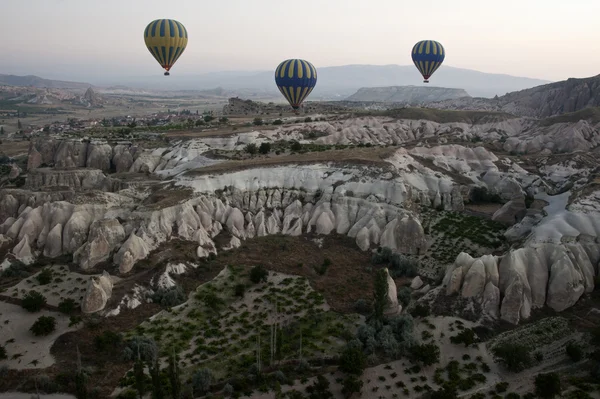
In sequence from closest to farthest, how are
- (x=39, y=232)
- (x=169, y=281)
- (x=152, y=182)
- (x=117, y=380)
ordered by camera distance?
(x=117, y=380), (x=169, y=281), (x=39, y=232), (x=152, y=182)

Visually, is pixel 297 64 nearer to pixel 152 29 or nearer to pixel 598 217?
pixel 152 29

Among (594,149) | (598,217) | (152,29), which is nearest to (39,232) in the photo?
(152,29)

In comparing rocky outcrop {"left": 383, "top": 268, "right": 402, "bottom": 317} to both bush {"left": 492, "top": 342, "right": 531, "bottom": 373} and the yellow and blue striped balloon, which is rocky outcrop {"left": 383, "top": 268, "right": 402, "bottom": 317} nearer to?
bush {"left": 492, "top": 342, "right": 531, "bottom": 373}

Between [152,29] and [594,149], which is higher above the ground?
[152,29]

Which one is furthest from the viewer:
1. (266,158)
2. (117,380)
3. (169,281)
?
(266,158)

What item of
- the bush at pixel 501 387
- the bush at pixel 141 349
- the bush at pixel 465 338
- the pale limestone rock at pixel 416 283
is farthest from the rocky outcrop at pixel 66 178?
the bush at pixel 501 387

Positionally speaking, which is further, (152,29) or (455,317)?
(152,29)

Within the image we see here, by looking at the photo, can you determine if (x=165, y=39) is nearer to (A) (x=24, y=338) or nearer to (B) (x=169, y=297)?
(B) (x=169, y=297)
